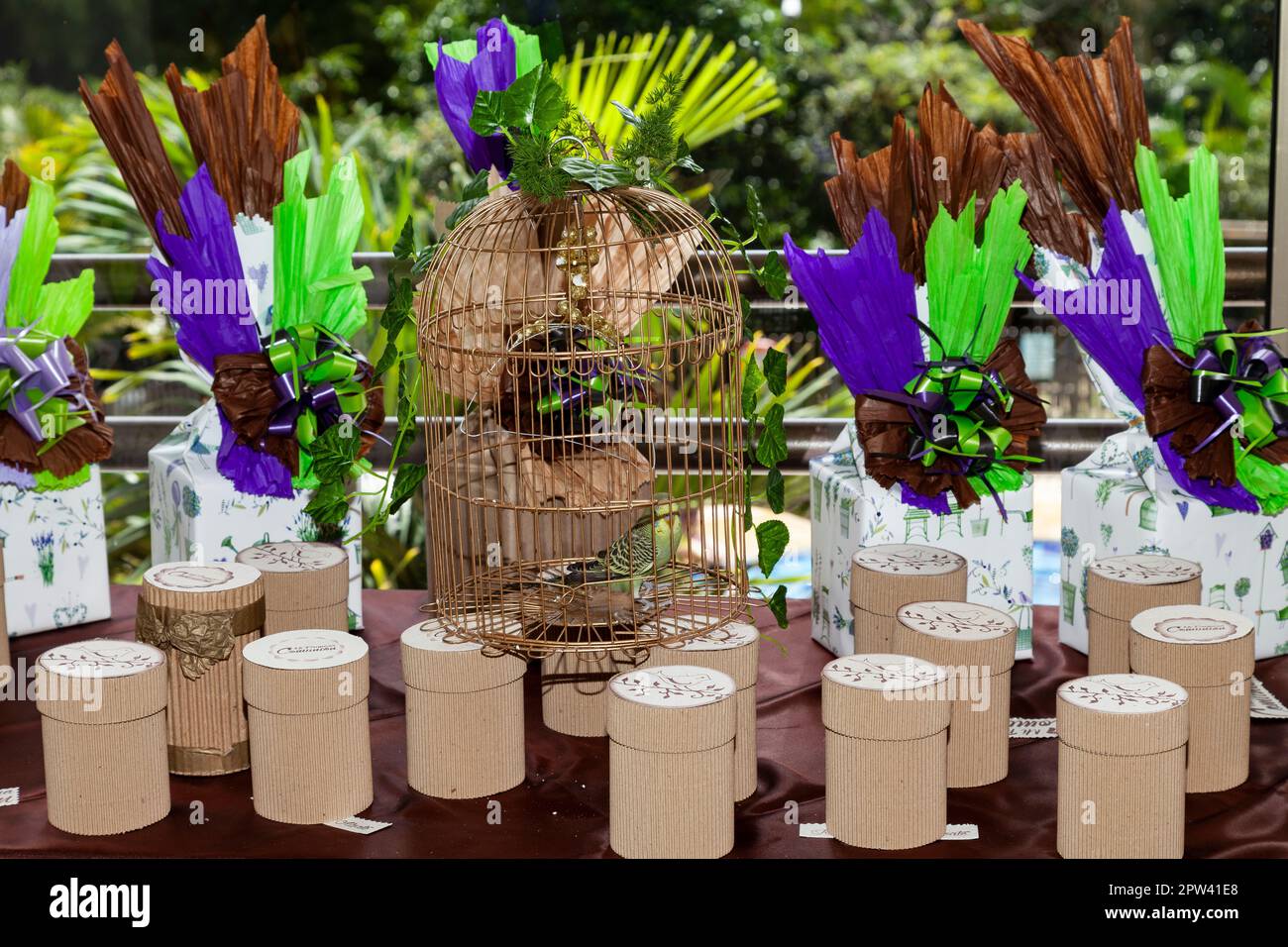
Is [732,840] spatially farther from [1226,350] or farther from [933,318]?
[1226,350]

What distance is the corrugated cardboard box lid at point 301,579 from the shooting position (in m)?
1.84

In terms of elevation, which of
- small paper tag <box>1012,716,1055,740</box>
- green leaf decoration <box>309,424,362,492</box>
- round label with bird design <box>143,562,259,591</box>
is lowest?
small paper tag <box>1012,716,1055,740</box>

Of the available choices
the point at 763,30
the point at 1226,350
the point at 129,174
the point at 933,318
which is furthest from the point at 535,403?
the point at 763,30

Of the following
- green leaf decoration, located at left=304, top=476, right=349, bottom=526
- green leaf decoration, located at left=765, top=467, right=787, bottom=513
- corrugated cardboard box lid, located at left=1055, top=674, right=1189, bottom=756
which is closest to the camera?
corrugated cardboard box lid, located at left=1055, top=674, right=1189, bottom=756

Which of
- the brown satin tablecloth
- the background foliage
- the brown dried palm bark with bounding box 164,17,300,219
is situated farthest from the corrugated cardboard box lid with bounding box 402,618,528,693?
the background foliage

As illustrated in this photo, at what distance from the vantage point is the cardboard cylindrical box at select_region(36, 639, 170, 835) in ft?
4.99

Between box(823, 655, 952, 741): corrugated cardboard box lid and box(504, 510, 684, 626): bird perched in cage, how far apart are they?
251 millimetres

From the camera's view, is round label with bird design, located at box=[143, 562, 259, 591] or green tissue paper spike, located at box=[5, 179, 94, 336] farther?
green tissue paper spike, located at box=[5, 179, 94, 336]

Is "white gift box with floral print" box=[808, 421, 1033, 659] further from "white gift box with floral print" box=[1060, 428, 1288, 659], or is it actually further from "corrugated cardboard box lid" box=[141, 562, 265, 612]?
"corrugated cardboard box lid" box=[141, 562, 265, 612]

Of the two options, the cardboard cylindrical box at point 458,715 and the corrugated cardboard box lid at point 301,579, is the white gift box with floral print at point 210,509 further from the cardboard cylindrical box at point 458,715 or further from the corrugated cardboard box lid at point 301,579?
the cardboard cylindrical box at point 458,715

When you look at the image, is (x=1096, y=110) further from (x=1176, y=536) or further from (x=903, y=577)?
(x=903, y=577)

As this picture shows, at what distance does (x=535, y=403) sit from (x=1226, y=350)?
83cm

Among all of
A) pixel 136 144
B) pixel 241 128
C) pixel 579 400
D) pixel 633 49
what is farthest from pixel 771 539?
pixel 633 49

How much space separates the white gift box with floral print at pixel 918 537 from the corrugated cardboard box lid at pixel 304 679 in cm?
68
